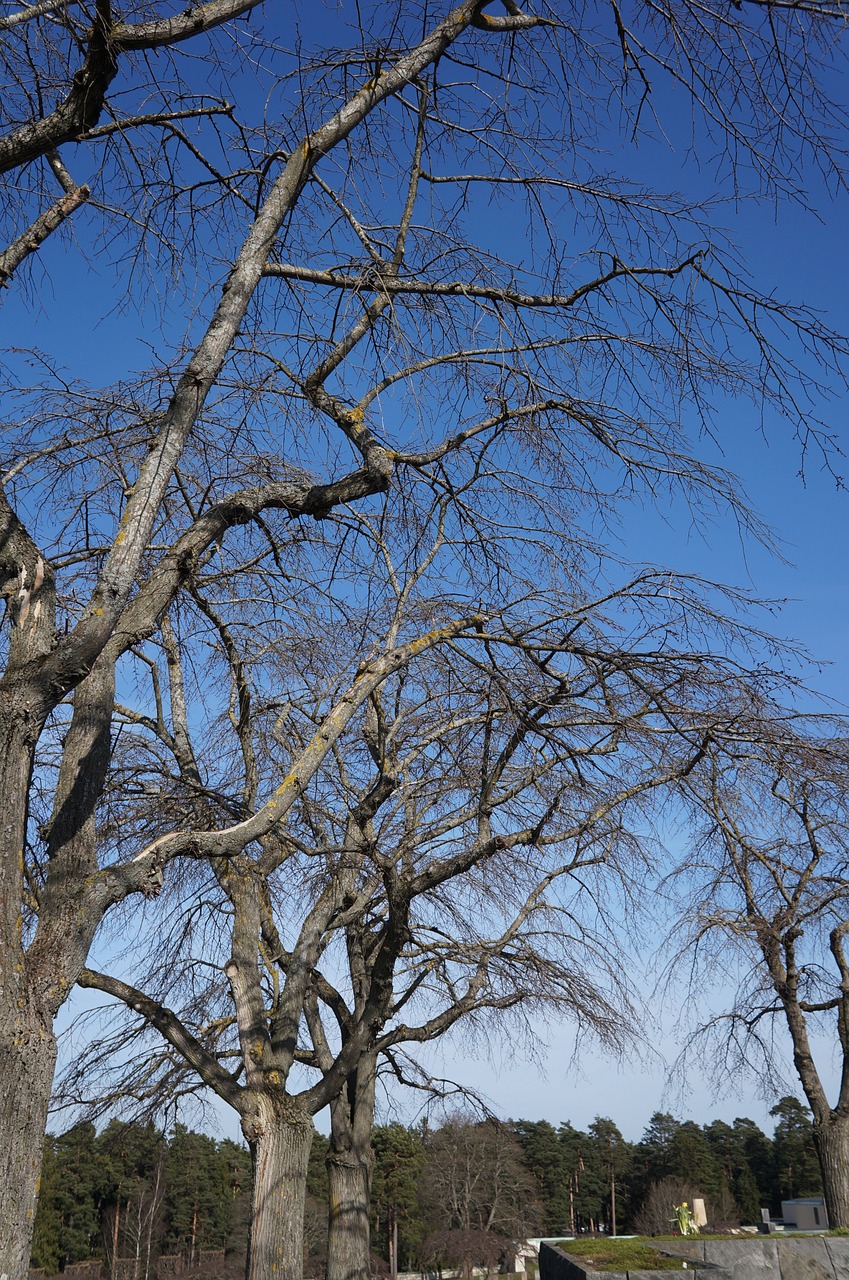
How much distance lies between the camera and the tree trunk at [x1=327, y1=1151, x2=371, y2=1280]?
1043 centimetres

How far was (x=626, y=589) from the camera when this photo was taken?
4930 millimetres

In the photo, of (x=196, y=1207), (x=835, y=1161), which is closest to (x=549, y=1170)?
(x=196, y=1207)

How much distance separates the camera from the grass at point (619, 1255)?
26.7 ft

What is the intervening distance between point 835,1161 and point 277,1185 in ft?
26.2

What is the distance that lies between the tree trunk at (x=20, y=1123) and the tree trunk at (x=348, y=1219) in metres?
8.24

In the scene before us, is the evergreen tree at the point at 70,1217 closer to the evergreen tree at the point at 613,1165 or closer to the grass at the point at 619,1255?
the evergreen tree at the point at 613,1165

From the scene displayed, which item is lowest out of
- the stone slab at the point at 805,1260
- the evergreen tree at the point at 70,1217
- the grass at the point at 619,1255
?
the evergreen tree at the point at 70,1217

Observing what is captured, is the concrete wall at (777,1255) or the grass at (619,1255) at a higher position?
the grass at (619,1255)

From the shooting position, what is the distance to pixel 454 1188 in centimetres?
3628

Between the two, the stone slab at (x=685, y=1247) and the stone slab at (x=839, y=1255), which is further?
the stone slab at (x=839, y=1255)

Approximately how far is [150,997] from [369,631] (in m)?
3.46

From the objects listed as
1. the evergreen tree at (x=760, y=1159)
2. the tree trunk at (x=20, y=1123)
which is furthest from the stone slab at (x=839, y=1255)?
the evergreen tree at (x=760, y=1159)

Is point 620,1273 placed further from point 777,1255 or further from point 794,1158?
point 794,1158

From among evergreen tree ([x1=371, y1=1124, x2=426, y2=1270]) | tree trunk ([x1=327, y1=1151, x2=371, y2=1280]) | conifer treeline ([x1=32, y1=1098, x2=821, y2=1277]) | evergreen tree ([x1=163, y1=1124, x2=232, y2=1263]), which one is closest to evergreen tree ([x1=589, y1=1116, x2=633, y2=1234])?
conifer treeline ([x1=32, y1=1098, x2=821, y2=1277])
